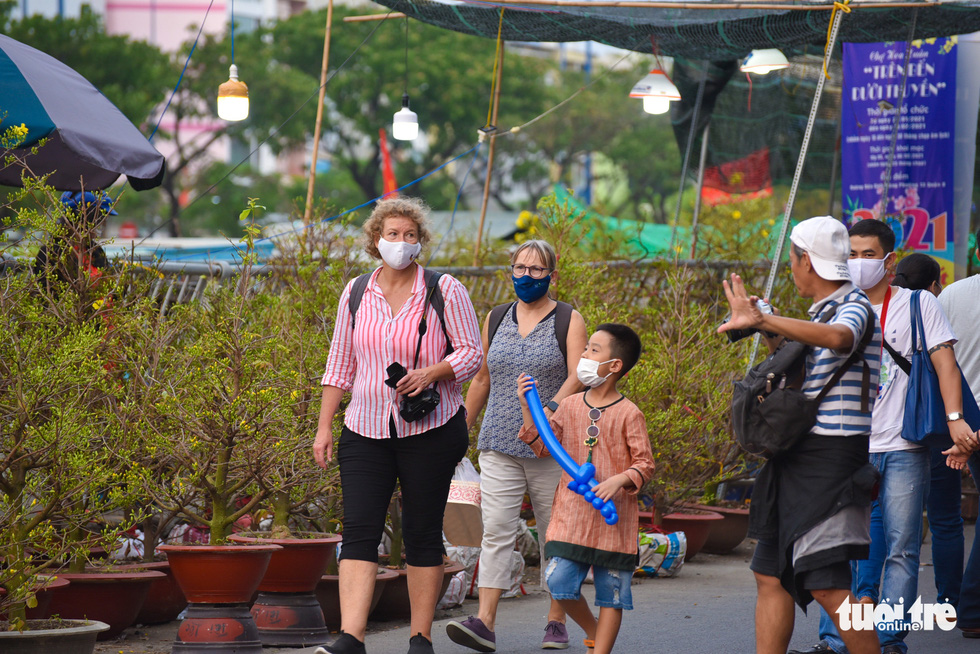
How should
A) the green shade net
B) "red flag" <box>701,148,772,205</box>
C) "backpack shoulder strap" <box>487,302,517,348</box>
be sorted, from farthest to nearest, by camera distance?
"red flag" <box>701,148,772,205</box>, the green shade net, "backpack shoulder strap" <box>487,302,517,348</box>

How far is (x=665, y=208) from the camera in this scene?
156 ft

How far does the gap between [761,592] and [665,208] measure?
4429cm

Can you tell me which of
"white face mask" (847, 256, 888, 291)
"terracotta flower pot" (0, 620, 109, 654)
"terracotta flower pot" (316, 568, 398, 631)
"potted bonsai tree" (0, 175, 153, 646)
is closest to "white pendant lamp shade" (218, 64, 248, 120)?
"potted bonsai tree" (0, 175, 153, 646)

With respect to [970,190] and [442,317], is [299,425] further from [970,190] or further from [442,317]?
[970,190]

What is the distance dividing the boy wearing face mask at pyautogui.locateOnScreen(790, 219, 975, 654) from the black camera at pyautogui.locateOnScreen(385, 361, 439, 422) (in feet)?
6.11

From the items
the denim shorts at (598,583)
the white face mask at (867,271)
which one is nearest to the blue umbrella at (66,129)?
the denim shorts at (598,583)

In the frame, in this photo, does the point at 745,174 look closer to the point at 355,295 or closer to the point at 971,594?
Result: the point at 971,594

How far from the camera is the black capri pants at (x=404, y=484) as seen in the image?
4.74m

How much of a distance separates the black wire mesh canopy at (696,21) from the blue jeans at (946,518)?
166 inches

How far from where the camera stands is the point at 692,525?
823 cm

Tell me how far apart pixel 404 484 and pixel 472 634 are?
0.86 metres

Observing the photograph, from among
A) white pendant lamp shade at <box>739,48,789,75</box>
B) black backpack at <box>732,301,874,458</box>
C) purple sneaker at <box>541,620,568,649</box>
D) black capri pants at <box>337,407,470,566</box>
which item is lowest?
purple sneaker at <box>541,620,568,649</box>

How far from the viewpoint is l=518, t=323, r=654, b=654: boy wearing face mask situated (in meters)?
4.68

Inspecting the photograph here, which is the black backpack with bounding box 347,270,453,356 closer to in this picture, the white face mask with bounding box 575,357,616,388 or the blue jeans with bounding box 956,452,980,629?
the white face mask with bounding box 575,357,616,388
